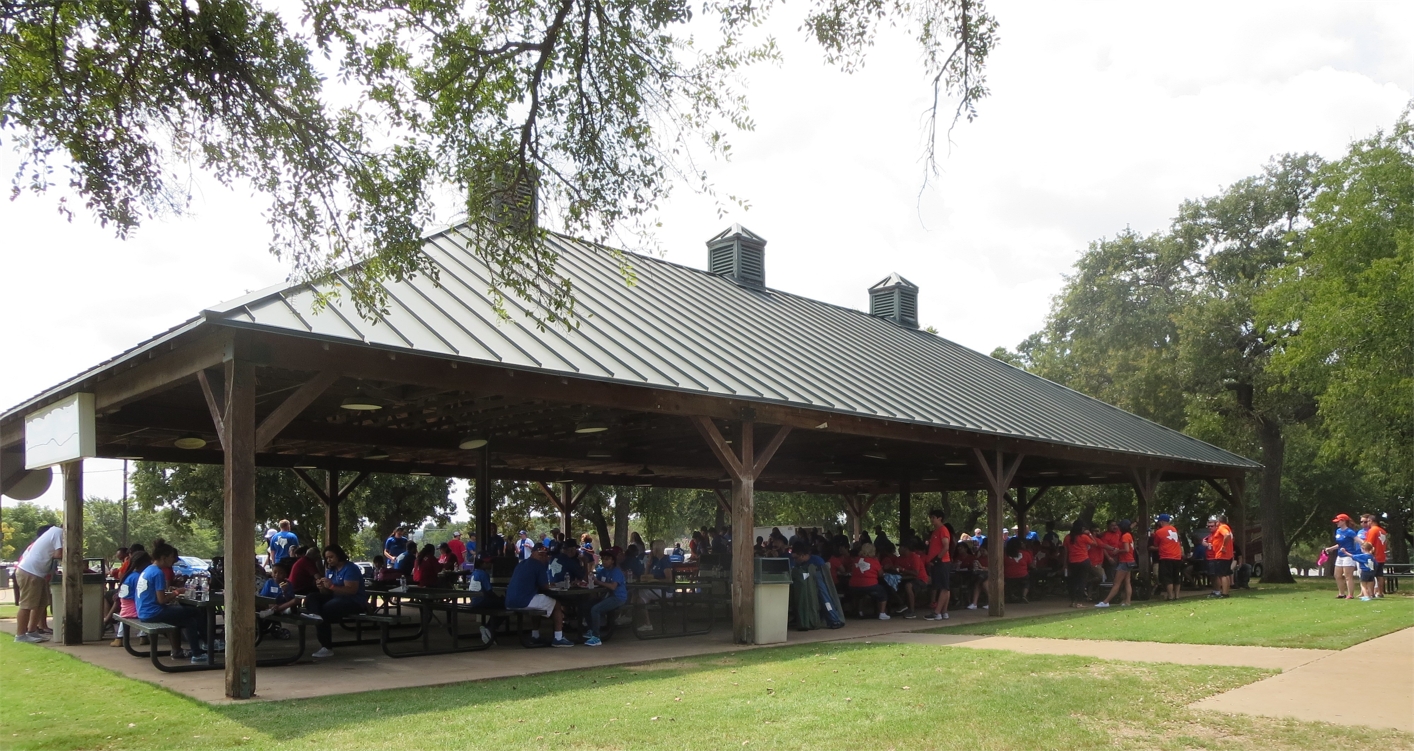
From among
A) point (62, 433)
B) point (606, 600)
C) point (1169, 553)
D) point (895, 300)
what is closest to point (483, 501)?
point (606, 600)

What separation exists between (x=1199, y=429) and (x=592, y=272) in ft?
69.1

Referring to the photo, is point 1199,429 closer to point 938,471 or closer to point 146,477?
point 938,471

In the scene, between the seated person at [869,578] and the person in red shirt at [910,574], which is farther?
the person in red shirt at [910,574]

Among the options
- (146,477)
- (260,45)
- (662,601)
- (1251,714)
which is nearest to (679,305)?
(662,601)

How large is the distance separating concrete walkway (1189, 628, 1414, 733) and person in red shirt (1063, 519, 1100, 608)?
8.68m

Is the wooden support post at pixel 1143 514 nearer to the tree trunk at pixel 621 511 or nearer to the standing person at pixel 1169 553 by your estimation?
the standing person at pixel 1169 553

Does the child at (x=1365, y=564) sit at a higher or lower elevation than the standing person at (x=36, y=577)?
lower

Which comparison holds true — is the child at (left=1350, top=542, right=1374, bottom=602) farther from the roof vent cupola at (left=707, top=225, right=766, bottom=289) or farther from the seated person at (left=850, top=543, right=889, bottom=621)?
the roof vent cupola at (left=707, top=225, right=766, bottom=289)

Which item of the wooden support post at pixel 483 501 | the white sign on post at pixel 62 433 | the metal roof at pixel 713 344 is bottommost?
the wooden support post at pixel 483 501

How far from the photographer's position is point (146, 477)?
99.4ft

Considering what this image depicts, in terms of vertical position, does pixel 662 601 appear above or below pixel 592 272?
below

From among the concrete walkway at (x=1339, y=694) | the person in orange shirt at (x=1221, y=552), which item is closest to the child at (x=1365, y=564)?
the person in orange shirt at (x=1221, y=552)

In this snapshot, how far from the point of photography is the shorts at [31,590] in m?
12.3

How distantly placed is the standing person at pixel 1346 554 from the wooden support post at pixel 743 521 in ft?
35.5
